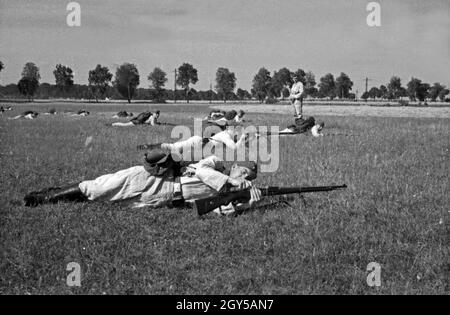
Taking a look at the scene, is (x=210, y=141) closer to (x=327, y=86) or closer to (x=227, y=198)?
(x=227, y=198)

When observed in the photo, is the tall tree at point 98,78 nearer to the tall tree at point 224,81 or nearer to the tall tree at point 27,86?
the tall tree at point 27,86

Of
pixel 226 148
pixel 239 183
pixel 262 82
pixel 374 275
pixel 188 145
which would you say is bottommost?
pixel 374 275

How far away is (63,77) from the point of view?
110m

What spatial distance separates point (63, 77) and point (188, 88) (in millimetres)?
34729

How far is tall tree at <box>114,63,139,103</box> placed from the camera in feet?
349

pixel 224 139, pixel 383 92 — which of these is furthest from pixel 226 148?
pixel 383 92

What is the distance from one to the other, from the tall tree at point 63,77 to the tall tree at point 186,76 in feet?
98.8

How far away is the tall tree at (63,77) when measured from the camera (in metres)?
110

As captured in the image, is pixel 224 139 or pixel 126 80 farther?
pixel 126 80

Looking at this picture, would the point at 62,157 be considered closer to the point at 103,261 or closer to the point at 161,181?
→ the point at 161,181

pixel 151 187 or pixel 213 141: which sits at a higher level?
pixel 213 141

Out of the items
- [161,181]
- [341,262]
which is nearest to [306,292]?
[341,262]
